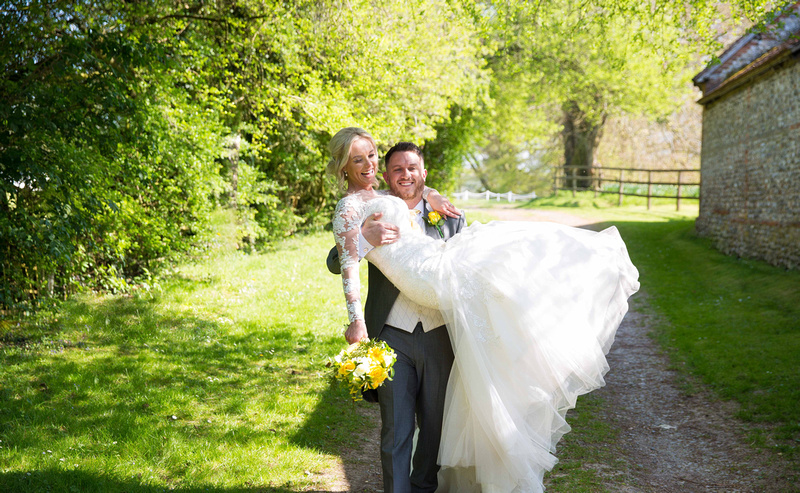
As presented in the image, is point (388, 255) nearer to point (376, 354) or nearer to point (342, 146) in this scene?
point (376, 354)

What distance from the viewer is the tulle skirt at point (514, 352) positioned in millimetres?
3375

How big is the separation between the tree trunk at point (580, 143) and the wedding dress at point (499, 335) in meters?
28.1

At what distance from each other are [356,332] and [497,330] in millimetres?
762

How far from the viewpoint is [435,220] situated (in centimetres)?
378

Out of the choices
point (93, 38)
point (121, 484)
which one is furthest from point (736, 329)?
point (93, 38)

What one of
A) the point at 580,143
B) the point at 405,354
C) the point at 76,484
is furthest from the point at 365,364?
the point at 580,143

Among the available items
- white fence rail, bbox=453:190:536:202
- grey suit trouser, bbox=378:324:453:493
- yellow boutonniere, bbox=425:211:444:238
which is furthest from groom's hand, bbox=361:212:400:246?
white fence rail, bbox=453:190:536:202

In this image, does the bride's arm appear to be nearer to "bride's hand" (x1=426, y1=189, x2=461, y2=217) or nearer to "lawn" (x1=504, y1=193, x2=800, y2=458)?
"bride's hand" (x1=426, y1=189, x2=461, y2=217)

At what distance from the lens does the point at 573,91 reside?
92.2 ft

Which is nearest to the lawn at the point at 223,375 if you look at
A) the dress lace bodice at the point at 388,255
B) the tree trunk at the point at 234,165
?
the tree trunk at the point at 234,165

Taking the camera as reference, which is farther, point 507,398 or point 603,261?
point 603,261

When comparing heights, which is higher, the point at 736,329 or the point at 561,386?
the point at 561,386

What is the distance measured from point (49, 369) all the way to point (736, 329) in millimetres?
9118

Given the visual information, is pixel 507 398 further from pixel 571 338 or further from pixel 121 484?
pixel 121 484
